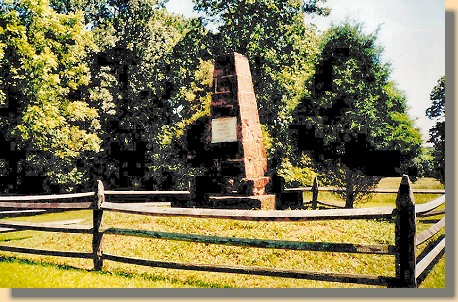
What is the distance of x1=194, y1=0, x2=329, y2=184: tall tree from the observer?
41.1 feet

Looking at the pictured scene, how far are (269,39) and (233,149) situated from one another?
7.75 metres

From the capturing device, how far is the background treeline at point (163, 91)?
9.25 metres

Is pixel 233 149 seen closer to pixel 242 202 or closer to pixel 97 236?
pixel 242 202

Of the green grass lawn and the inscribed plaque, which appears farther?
the inscribed plaque

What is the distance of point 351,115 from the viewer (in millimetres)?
9055

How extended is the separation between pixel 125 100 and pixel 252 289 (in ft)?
40.1

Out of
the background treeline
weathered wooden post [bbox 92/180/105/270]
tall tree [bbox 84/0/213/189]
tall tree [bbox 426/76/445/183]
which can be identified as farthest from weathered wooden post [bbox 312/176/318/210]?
weathered wooden post [bbox 92/180/105/270]

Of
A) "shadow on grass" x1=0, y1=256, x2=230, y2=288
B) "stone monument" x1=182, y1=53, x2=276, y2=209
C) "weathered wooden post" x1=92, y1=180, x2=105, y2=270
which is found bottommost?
"shadow on grass" x1=0, y1=256, x2=230, y2=288

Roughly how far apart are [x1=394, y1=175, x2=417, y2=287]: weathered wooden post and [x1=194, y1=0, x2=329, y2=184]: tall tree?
8.42 meters

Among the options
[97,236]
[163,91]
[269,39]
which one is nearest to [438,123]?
[97,236]

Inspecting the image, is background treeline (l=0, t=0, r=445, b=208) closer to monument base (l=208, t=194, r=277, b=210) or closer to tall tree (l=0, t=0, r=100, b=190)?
tall tree (l=0, t=0, r=100, b=190)

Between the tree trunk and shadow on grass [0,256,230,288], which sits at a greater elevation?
the tree trunk

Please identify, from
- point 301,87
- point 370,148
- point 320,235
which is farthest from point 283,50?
point 320,235

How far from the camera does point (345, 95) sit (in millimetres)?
9266
